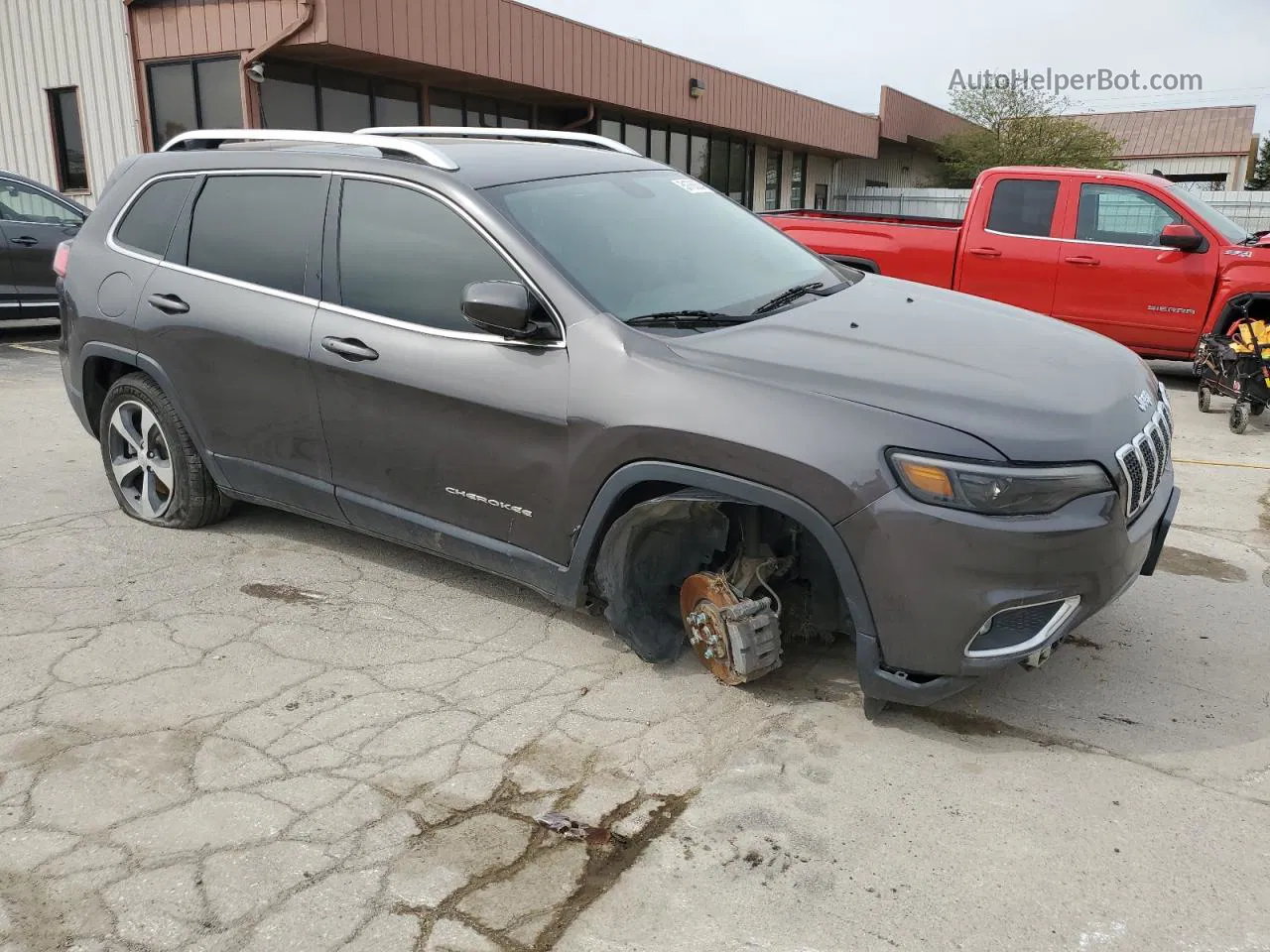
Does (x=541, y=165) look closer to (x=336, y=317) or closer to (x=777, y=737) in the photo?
(x=336, y=317)

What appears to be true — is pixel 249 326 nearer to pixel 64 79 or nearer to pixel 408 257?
pixel 408 257

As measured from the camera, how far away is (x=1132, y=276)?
Answer: 8.80 m

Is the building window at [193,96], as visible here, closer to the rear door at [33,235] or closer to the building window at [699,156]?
the rear door at [33,235]

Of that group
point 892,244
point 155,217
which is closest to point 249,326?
A: point 155,217

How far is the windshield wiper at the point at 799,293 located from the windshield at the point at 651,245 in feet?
0.11

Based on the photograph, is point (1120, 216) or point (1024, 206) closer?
point (1120, 216)

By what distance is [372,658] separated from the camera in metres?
3.73

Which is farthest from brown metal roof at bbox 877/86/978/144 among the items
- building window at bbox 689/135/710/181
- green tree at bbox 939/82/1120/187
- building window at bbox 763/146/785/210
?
building window at bbox 689/135/710/181

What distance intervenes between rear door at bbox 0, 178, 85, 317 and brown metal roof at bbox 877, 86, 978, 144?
26.3 metres

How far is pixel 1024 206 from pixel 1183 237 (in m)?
1.33

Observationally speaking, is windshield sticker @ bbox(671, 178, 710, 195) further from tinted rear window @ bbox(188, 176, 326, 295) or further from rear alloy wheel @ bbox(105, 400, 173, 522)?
rear alloy wheel @ bbox(105, 400, 173, 522)

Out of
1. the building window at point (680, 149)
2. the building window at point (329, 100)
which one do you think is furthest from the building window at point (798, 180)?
the building window at point (329, 100)

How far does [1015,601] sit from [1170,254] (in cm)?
705

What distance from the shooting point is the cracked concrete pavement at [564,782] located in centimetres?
243
